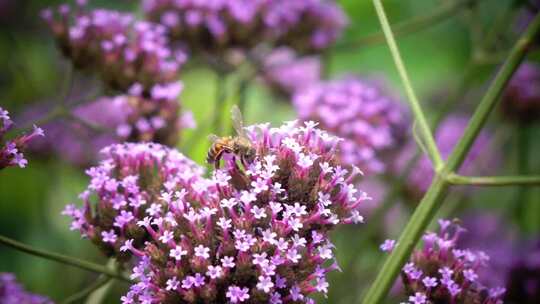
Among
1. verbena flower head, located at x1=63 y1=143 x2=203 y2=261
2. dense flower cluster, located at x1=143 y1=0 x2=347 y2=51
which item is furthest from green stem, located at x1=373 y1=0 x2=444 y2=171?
dense flower cluster, located at x1=143 y1=0 x2=347 y2=51

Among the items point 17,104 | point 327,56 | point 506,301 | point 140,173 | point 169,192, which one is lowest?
point 506,301

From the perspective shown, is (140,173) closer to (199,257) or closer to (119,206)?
(119,206)

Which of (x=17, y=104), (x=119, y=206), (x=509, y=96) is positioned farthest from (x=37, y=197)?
(x=509, y=96)

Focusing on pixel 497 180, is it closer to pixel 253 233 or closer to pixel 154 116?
pixel 253 233

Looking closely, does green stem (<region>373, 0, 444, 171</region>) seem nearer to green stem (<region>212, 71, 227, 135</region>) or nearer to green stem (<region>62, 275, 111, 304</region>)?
green stem (<region>62, 275, 111, 304</region>)

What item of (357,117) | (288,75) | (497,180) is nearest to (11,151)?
(497,180)

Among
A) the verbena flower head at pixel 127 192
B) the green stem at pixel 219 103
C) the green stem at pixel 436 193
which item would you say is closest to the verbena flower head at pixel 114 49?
the green stem at pixel 219 103
